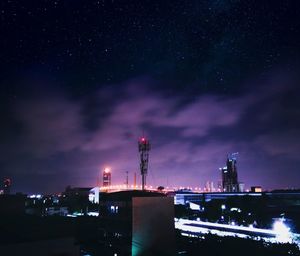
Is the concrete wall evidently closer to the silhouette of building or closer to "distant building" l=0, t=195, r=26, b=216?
the silhouette of building

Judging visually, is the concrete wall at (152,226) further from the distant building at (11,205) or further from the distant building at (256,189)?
the distant building at (256,189)

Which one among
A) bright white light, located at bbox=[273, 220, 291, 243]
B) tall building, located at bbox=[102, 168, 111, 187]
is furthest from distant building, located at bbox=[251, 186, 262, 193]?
tall building, located at bbox=[102, 168, 111, 187]

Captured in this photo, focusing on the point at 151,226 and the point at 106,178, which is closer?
the point at 151,226

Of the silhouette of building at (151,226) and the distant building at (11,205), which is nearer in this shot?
the silhouette of building at (151,226)

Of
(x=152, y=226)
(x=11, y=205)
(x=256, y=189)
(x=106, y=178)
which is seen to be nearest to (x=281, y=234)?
(x=152, y=226)

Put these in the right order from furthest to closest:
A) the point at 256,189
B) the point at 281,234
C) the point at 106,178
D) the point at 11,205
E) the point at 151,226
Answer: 1. the point at 106,178
2. the point at 256,189
3. the point at 281,234
4. the point at 11,205
5. the point at 151,226

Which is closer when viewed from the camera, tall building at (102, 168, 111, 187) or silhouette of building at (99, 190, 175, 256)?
silhouette of building at (99, 190, 175, 256)

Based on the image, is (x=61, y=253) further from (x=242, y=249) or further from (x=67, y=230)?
(x=242, y=249)

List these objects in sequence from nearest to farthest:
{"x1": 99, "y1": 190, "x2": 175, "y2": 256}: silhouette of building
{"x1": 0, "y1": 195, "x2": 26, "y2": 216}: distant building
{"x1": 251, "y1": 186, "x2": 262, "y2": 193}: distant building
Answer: {"x1": 99, "y1": 190, "x2": 175, "y2": 256}: silhouette of building < {"x1": 0, "y1": 195, "x2": 26, "y2": 216}: distant building < {"x1": 251, "y1": 186, "x2": 262, "y2": 193}: distant building

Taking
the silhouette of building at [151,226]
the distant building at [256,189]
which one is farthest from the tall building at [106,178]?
the silhouette of building at [151,226]

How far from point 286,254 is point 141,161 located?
6258cm

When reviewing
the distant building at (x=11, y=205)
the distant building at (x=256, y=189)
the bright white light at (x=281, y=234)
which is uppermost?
the distant building at (x=11, y=205)

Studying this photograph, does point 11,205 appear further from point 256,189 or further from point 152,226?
point 256,189

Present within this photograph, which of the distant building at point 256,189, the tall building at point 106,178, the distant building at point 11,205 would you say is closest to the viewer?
the distant building at point 11,205
